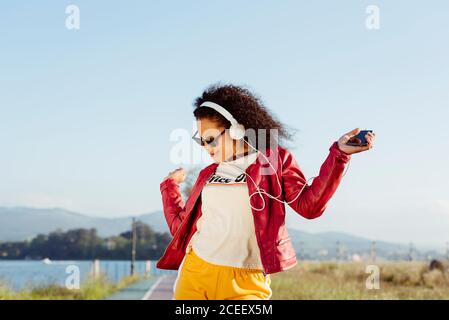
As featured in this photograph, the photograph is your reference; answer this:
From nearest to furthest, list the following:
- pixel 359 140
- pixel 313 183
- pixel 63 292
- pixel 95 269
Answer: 1. pixel 359 140
2. pixel 313 183
3. pixel 63 292
4. pixel 95 269

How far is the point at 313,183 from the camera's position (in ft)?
11.5

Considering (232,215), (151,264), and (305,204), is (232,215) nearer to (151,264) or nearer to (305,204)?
(305,204)

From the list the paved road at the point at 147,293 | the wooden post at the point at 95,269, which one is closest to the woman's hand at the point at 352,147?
the paved road at the point at 147,293

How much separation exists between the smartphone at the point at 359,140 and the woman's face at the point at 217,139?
25.5 inches

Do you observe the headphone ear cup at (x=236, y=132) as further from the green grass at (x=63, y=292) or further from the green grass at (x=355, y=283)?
the green grass at (x=63, y=292)

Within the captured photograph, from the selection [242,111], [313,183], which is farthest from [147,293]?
[313,183]

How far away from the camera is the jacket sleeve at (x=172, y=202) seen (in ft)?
13.5

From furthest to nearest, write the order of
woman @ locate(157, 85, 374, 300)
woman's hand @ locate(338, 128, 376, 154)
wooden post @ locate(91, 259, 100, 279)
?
wooden post @ locate(91, 259, 100, 279) → woman @ locate(157, 85, 374, 300) → woman's hand @ locate(338, 128, 376, 154)

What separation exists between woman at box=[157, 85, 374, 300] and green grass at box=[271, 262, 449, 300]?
36.0 feet

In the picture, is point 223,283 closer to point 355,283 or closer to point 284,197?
point 284,197

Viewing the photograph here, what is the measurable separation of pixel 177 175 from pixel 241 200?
2.39ft

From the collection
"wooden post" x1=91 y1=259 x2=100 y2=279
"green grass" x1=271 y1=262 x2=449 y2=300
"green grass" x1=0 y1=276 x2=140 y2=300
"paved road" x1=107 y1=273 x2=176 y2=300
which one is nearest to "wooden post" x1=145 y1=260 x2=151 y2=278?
"wooden post" x1=91 y1=259 x2=100 y2=279

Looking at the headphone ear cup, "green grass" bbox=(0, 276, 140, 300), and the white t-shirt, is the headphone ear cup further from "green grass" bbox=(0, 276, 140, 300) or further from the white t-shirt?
"green grass" bbox=(0, 276, 140, 300)

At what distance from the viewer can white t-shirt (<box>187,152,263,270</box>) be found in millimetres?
3592
